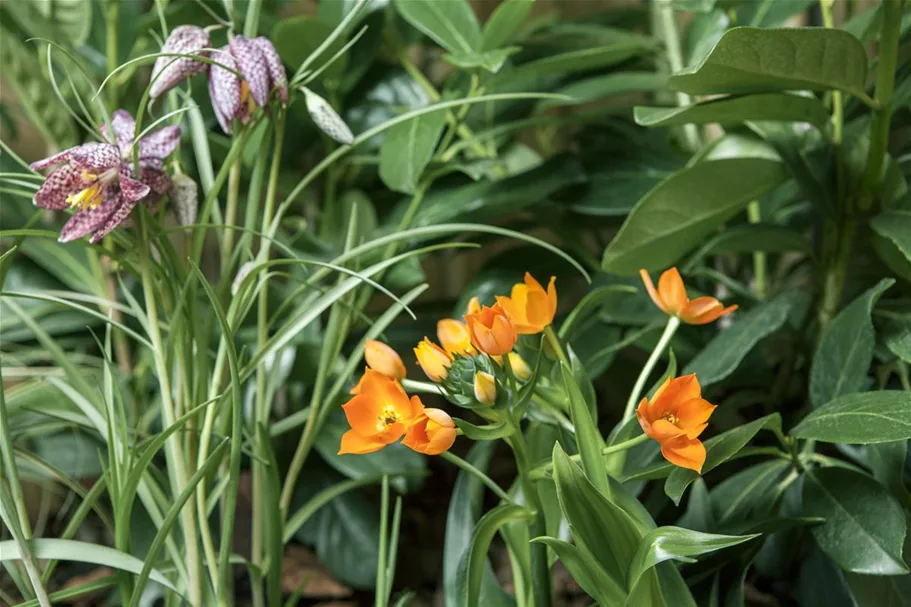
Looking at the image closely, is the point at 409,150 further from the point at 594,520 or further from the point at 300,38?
the point at 594,520

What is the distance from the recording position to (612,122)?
1.06 m

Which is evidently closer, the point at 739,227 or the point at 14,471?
the point at 14,471

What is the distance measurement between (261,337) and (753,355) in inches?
20.0

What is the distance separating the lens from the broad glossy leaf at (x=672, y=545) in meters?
0.42

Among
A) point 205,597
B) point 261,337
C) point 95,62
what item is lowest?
point 205,597

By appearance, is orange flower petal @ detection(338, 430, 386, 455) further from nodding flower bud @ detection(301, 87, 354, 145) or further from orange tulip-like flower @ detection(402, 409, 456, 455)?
nodding flower bud @ detection(301, 87, 354, 145)

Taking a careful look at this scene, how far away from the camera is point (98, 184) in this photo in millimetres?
509

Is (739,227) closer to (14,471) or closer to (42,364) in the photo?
(14,471)

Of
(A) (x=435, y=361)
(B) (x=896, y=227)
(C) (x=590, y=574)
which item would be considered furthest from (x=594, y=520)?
(B) (x=896, y=227)

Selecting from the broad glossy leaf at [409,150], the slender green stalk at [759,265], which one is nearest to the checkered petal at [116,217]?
the broad glossy leaf at [409,150]

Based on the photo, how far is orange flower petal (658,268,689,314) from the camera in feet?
1.82

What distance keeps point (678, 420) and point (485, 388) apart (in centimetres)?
12

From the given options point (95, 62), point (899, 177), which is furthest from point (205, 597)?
point (95, 62)

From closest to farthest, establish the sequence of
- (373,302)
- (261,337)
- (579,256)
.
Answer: (261,337)
(579,256)
(373,302)
